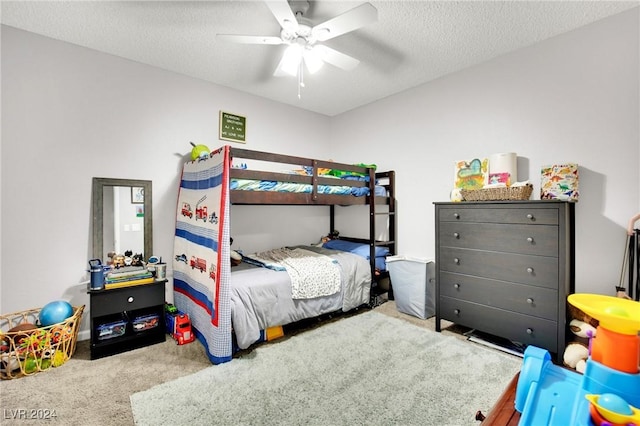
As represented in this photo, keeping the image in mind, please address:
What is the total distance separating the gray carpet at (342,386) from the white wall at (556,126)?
1.23 m

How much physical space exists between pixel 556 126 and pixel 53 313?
170 inches

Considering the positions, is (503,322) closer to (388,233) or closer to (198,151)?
(388,233)

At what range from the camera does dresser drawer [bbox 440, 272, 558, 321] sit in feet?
6.79

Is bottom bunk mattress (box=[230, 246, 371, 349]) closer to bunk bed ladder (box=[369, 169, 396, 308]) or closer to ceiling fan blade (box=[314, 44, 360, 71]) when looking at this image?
bunk bed ladder (box=[369, 169, 396, 308])

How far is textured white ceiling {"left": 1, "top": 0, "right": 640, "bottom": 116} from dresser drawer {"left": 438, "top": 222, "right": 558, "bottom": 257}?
1.58 m

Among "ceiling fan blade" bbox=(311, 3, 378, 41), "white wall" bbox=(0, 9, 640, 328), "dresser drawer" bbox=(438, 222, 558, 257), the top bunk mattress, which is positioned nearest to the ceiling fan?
"ceiling fan blade" bbox=(311, 3, 378, 41)

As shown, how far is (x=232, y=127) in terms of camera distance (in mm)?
3516

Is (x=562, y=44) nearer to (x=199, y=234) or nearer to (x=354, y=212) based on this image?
(x=354, y=212)

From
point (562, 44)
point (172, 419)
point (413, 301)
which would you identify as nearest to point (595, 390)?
point (172, 419)

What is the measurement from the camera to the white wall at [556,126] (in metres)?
2.15

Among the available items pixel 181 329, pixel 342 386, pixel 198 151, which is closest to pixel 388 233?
pixel 342 386

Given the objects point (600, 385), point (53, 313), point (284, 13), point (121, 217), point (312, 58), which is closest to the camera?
point (600, 385)

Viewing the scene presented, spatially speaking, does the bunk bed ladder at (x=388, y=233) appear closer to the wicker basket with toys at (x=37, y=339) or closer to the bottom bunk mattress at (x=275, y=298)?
the bottom bunk mattress at (x=275, y=298)

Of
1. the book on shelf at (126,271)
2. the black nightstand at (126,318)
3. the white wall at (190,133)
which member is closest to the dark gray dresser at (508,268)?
the white wall at (190,133)
